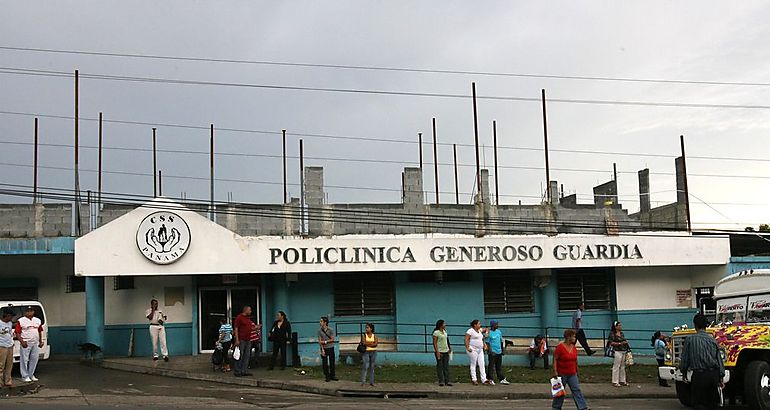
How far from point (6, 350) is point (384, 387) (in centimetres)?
834

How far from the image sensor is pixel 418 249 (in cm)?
2605

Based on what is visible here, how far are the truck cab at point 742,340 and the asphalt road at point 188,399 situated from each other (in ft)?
4.40

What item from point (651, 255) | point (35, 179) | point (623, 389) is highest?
point (35, 179)

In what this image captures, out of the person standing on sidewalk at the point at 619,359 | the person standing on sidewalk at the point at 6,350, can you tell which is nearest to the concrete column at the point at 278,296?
the person standing on sidewalk at the point at 6,350

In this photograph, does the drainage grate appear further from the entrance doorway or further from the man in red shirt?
the entrance doorway

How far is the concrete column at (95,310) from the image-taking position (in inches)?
965

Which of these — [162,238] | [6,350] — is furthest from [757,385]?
[162,238]

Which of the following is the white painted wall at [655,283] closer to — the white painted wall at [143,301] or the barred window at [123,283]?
the white painted wall at [143,301]

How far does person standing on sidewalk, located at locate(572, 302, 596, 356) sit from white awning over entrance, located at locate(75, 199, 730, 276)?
61.9 inches

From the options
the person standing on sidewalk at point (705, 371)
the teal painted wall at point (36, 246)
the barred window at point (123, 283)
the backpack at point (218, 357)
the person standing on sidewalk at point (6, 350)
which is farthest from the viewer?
the barred window at point (123, 283)

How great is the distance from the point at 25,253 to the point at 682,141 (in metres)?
23.6

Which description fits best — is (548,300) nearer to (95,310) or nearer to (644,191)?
(644,191)

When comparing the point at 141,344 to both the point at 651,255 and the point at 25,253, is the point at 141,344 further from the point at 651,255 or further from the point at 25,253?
the point at 651,255

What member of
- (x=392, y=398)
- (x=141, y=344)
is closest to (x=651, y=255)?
(x=392, y=398)
